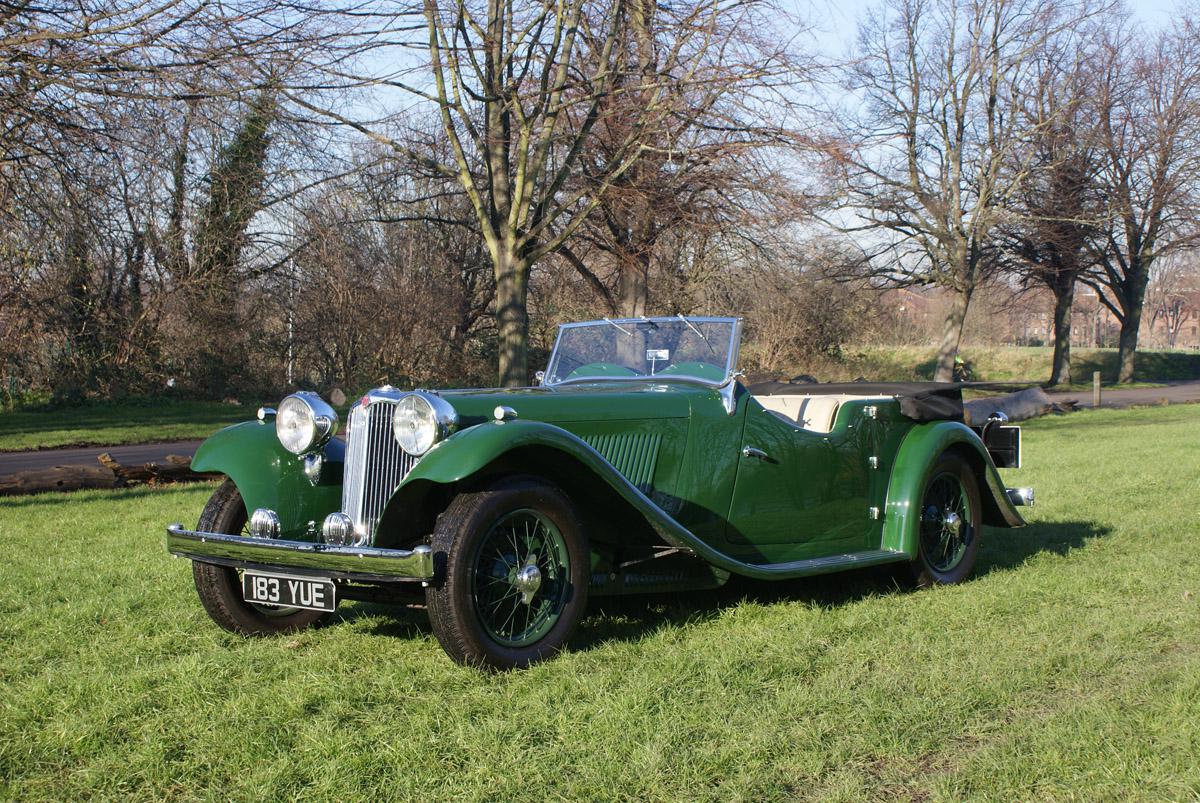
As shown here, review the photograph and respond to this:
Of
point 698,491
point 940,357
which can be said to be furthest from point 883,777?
point 940,357

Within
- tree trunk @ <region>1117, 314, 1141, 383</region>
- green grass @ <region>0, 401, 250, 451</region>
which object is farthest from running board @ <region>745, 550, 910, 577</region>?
tree trunk @ <region>1117, 314, 1141, 383</region>

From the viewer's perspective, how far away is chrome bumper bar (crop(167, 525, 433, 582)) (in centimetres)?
402

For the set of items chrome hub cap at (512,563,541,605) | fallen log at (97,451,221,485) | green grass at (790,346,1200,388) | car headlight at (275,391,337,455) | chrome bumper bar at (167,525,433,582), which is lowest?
fallen log at (97,451,221,485)

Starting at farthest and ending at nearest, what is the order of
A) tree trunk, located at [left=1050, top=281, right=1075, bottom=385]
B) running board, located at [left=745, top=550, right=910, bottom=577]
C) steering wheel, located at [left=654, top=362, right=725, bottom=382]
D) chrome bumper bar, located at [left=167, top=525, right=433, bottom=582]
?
1. tree trunk, located at [left=1050, top=281, right=1075, bottom=385]
2. steering wheel, located at [left=654, top=362, right=725, bottom=382]
3. running board, located at [left=745, top=550, right=910, bottom=577]
4. chrome bumper bar, located at [left=167, top=525, right=433, bottom=582]

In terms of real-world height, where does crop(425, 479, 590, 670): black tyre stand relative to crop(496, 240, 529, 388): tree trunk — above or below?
below

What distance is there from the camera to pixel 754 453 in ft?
18.0

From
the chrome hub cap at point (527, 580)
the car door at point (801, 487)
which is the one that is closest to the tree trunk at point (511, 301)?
the car door at point (801, 487)

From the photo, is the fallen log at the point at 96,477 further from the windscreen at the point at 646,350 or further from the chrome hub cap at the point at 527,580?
the chrome hub cap at the point at 527,580

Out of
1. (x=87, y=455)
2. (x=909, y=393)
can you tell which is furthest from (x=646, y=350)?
(x=87, y=455)

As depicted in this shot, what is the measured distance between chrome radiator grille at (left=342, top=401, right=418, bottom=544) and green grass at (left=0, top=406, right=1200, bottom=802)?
595 millimetres

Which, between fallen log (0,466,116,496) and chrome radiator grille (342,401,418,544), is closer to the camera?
chrome radiator grille (342,401,418,544)

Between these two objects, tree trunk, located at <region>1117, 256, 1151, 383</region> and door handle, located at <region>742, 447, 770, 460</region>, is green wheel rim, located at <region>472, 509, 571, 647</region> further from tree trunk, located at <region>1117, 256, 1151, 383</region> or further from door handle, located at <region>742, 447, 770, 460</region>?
tree trunk, located at <region>1117, 256, 1151, 383</region>

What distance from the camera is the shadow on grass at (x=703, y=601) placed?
512 centimetres

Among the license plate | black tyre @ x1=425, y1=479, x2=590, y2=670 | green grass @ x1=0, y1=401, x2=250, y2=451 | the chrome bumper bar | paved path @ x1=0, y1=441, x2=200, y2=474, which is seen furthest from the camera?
green grass @ x1=0, y1=401, x2=250, y2=451
